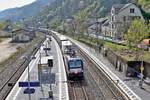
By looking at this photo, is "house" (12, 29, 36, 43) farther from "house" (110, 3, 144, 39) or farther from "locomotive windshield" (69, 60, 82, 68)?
"locomotive windshield" (69, 60, 82, 68)

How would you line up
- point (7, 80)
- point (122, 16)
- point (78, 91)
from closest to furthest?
point (78, 91), point (7, 80), point (122, 16)

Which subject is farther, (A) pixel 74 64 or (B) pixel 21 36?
(B) pixel 21 36

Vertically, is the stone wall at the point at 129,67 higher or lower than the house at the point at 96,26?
lower

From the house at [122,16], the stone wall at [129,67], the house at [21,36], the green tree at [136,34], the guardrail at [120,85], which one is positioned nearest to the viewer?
the guardrail at [120,85]

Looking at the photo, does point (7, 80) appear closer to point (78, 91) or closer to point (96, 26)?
point (78, 91)

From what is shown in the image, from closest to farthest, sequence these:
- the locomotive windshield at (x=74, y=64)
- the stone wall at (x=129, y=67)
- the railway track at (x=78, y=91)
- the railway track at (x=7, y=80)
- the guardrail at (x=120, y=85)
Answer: the guardrail at (x=120, y=85)
the railway track at (x=78, y=91)
the railway track at (x=7, y=80)
the locomotive windshield at (x=74, y=64)
the stone wall at (x=129, y=67)

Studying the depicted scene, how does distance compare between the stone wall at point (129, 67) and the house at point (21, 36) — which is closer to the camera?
the stone wall at point (129, 67)

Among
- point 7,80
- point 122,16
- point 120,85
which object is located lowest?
point 7,80

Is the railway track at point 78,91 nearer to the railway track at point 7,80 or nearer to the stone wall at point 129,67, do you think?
the railway track at point 7,80

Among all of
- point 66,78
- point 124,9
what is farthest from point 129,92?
point 124,9

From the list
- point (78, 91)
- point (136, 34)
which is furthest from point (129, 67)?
point (136, 34)

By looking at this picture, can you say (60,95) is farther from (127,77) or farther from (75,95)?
(127,77)

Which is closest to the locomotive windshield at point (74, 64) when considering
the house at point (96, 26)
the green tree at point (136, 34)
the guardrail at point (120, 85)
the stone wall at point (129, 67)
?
the guardrail at point (120, 85)

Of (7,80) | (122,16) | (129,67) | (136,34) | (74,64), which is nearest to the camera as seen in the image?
(74,64)
